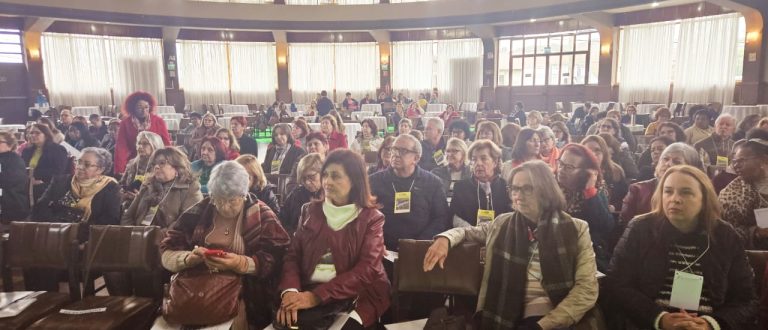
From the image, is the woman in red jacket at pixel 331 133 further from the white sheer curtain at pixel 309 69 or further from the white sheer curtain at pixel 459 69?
the white sheer curtain at pixel 309 69

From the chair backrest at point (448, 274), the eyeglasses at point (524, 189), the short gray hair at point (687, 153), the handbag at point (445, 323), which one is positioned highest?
the short gray hair at point (687, 153)

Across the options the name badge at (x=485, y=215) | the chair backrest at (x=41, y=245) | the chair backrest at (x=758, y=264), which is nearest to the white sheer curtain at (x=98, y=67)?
the chair backrest at (x=41, y=245)

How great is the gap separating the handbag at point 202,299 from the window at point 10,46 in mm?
16870

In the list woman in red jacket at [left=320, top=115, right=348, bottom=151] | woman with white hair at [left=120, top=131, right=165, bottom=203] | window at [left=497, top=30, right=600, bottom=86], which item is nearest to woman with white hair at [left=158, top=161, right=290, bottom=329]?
woman with white hair at [left=120, top=131, right=165, bottom=203]

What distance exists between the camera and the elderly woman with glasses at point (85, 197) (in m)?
3.69

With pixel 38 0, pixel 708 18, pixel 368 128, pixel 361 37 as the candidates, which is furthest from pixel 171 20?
pixel 708 18

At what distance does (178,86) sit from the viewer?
61.3 ft

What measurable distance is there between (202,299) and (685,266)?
90.4 inches

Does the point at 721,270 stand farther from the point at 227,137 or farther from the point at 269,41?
the point at 269,41

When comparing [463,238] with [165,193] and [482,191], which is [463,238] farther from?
[165,193]

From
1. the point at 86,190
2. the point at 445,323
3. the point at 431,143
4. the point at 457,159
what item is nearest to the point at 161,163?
the point at 86,190

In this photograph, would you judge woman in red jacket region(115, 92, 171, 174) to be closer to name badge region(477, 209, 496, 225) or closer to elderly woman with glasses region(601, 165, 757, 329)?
name badge region(477, 209, 496, 225)

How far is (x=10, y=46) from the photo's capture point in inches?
596

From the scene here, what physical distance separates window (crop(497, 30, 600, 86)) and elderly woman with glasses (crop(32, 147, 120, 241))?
627 inches
